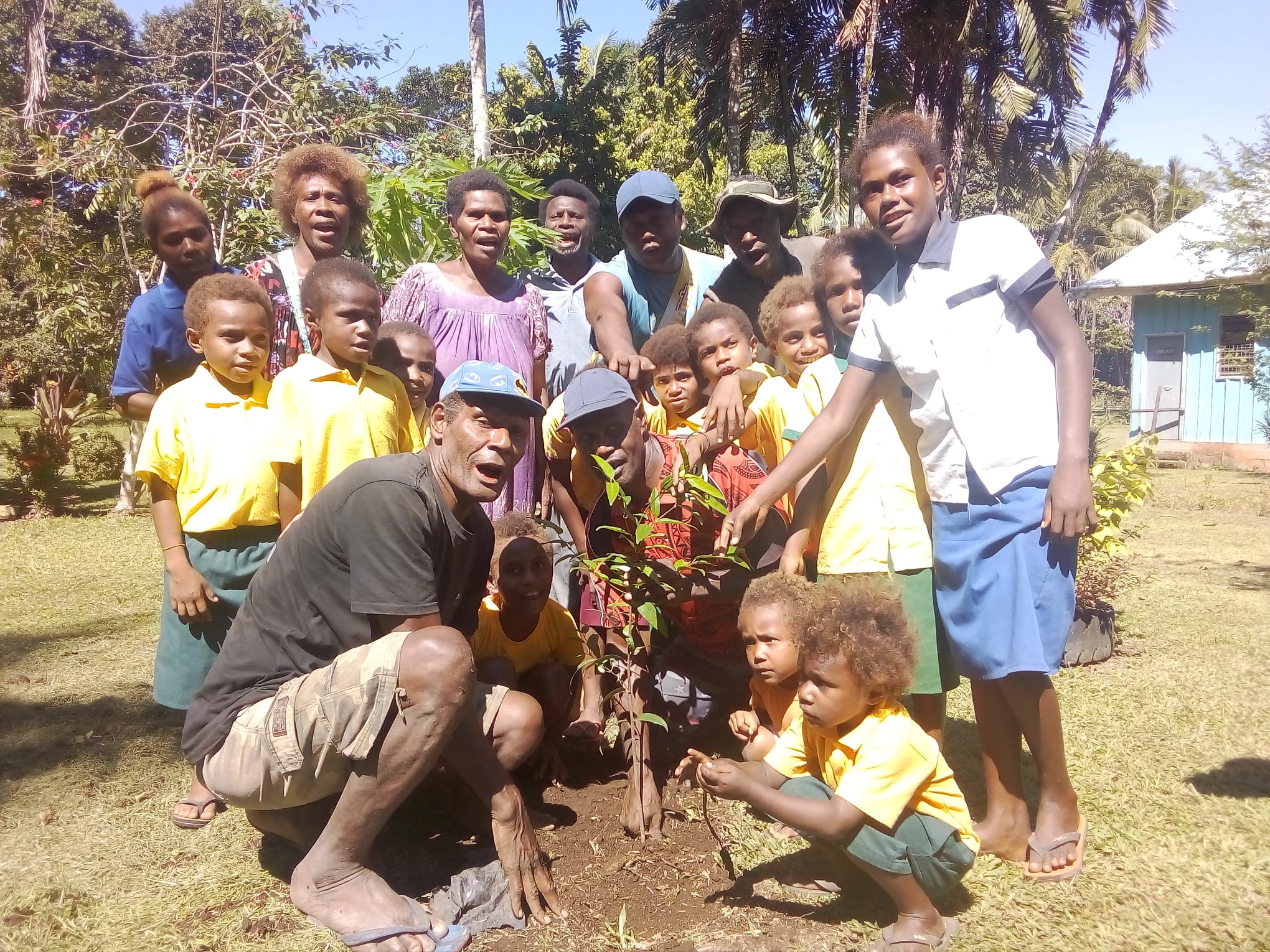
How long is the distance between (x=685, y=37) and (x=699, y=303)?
16341mm

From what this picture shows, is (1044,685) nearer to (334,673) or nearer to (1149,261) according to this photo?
(334,673)

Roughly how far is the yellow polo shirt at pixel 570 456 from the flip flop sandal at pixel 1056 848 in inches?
79.0

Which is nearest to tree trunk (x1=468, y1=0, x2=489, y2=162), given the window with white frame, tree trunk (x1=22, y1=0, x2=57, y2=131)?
tree trunk (x1=22, y1=0, x2=57, y2=131)

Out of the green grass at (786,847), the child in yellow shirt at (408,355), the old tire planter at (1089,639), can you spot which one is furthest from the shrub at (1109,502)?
the child in yellow shirt at (408,355)

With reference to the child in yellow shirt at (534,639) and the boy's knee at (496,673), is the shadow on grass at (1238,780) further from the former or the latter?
the boy's knee at (496,673)

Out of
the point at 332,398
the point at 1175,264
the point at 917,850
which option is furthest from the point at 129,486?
the point at 1175,264

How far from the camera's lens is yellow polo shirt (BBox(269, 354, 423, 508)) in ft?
11.5

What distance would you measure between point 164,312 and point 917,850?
11.7 feet

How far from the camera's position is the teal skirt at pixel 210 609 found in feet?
11.8

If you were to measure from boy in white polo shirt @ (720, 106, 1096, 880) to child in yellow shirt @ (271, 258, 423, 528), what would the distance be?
1474 millimetres

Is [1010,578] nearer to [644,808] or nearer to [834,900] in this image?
[834,900]

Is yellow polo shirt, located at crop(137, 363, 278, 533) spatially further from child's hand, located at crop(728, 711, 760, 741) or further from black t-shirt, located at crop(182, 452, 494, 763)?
child's hand, located at crop(728, 711, 760, 741)

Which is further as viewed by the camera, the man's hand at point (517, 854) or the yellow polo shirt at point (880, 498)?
the yellow polo shirt at point (880, 498)

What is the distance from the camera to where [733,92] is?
723 inches
